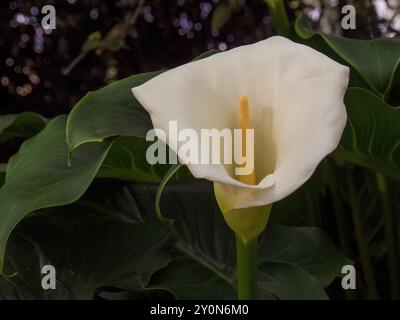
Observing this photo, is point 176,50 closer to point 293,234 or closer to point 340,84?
point 293,234

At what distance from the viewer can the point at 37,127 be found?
851 mm

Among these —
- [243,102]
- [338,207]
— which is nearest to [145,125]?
[243,102]

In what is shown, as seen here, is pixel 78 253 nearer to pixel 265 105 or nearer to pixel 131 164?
pixel 131 164

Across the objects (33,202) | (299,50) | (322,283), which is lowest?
(322,283)

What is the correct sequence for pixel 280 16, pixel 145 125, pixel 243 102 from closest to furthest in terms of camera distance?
1. pixel 243 102
2. pixel 145 125
3. pixel 280 16

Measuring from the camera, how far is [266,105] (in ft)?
1.60

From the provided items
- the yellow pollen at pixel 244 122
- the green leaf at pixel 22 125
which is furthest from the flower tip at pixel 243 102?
the green leaf at pixel 22 125

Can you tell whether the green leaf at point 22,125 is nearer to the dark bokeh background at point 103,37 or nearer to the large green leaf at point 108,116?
the large green leaf at point 108,116

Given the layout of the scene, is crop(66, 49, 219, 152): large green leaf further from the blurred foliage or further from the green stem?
the green stem

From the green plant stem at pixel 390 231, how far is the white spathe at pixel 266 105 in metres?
0.52

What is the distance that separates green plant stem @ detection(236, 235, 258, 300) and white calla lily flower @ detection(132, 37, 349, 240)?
0.07 metres

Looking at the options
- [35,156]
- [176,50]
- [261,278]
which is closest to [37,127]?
[35,156]

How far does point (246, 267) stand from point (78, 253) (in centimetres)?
28

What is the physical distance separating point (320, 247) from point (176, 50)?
3.40ft
